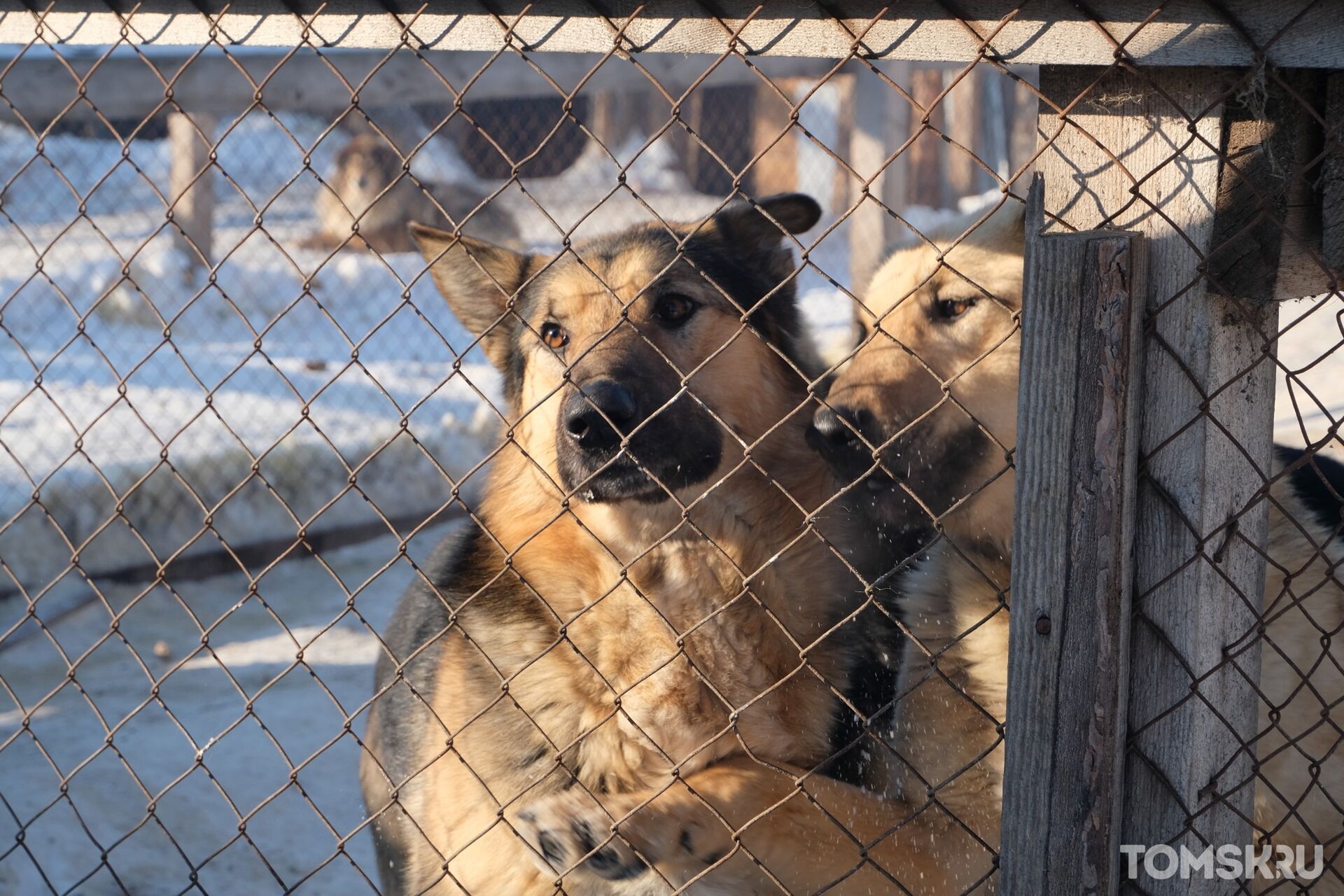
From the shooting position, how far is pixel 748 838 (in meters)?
2.31

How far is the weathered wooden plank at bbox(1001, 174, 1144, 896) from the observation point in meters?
1.48

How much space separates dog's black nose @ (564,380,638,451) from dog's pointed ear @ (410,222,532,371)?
0.54 meters

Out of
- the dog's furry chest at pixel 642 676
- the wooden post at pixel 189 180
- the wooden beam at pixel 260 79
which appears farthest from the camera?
the wooden post at pixel 189 180

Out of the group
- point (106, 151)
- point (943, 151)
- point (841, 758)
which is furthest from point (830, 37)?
→ point (943, 151)

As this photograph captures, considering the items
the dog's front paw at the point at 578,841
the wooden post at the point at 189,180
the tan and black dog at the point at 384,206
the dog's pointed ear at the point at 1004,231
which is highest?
the tan and black dog at the point at 384,206

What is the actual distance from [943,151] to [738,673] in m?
13.0

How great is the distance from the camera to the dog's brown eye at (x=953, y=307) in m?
2.58

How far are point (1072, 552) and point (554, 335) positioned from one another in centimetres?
178

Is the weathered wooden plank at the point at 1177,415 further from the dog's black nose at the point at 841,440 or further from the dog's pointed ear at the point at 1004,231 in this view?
Answer: the dog's pointed ear at the point at 1004,231

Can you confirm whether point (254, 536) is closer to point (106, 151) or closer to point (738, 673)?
point (738, 673)

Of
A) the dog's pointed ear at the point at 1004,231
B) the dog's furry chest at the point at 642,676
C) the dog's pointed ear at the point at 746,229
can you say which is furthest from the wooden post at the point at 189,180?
the dog's pointed ear at the point at 1004,231

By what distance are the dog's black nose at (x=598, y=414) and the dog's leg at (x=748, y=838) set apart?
30.2 inches

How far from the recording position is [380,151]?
12078mm

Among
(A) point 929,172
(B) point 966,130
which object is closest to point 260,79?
(B) point 966,130
